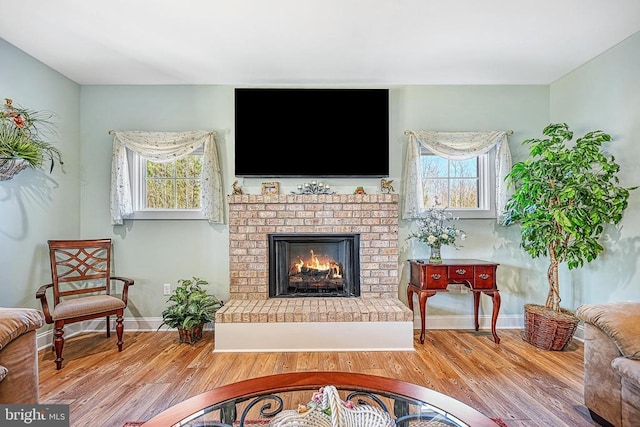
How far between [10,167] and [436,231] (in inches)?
138

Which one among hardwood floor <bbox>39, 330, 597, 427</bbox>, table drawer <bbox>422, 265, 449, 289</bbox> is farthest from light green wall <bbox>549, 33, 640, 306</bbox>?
table drawer <bbox>422, 265, 449, 289</bbox>

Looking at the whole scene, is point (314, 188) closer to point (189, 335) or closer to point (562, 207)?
point (189, 335)

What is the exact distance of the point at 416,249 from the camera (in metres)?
3.59

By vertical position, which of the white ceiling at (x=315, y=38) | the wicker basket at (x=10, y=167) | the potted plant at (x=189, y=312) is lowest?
the potted plant at (x=189, y=312)

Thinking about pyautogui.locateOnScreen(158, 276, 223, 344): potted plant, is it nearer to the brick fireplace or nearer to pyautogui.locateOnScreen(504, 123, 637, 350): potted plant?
the brick fireplace

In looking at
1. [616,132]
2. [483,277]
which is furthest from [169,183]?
[616,132]

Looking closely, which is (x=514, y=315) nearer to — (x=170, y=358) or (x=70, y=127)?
(x=170, y=358)

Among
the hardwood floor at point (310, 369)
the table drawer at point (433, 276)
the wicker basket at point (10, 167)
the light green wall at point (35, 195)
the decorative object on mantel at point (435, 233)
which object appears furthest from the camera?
the decorative object on mantel at point (435, 233)

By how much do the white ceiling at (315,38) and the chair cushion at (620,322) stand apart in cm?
194

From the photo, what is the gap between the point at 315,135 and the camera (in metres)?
3.51

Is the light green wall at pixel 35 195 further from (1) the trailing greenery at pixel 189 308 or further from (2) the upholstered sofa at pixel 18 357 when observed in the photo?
(2) the upholstered sofa at pixel 18 357

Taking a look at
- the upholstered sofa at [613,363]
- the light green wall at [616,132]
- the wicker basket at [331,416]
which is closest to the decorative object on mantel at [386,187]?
the light green wall at [616,132]

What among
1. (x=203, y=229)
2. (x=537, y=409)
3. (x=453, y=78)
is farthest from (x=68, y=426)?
(x=453, y=78)

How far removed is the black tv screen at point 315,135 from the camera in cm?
349
